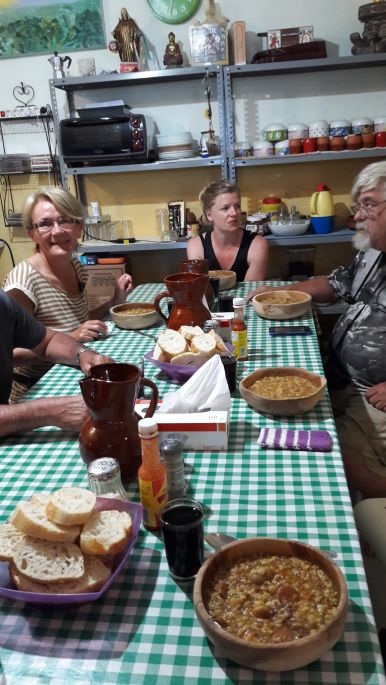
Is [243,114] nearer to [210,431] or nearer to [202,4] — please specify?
[202,4]

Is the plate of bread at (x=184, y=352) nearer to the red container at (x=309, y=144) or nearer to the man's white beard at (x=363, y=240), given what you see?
the man's white beard at (x=363, y=240)

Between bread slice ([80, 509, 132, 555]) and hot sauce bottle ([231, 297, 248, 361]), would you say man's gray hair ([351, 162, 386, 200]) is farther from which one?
bread slice ([80, 509, 132, 555])

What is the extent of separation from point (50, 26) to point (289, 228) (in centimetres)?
214

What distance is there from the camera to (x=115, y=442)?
109 centimetres

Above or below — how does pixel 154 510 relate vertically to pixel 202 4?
below

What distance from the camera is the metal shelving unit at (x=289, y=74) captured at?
328 centimetres

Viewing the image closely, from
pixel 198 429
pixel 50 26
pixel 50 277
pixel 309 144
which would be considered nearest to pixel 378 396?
pixel 198 429

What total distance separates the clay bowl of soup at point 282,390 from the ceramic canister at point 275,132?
2466 millimetres

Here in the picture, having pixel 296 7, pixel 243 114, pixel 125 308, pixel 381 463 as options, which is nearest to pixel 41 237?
pixel 125 308

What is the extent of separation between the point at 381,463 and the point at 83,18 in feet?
11.4

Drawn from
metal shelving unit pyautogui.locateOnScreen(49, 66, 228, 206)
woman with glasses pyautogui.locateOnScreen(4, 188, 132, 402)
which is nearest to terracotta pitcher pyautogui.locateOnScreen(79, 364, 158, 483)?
woman with glasses pyautogui.locateOnScreen(4, 188, 132, 402)

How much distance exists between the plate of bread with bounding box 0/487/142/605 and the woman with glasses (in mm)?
1285

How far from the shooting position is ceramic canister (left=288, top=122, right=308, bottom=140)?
349cm

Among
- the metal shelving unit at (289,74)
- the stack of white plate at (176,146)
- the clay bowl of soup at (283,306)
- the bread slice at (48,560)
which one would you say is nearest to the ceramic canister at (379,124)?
the metal shelving unit at (289,74)
